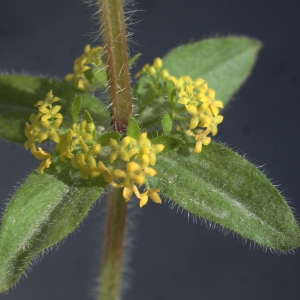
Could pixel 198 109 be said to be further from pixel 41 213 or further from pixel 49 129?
pixel 41 213

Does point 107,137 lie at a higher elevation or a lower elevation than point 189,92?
lower

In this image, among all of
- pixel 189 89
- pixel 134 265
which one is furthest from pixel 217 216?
pixel 134 265

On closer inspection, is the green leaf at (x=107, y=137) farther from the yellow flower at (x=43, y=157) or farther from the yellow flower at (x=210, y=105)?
the yellow flower at (x=210, y=105)

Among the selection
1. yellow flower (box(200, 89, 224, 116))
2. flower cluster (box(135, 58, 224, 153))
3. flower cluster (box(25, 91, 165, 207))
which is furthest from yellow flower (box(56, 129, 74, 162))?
yellow flower (box(200, 89, 224, 116))

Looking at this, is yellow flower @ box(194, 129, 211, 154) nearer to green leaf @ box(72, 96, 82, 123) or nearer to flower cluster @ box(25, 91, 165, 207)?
flower cluster @ box(25, 91, 165, 207)

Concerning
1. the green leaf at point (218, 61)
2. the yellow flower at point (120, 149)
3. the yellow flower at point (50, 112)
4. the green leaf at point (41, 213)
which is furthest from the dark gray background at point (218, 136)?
the yellow flower at point (120, 149)

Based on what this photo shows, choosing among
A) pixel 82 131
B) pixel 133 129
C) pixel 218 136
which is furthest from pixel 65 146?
pixel 218 136
